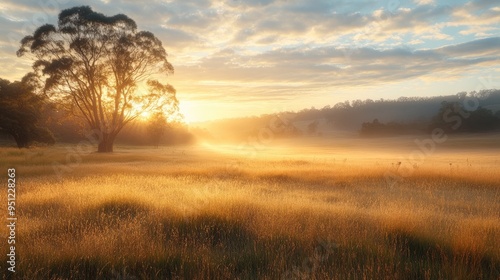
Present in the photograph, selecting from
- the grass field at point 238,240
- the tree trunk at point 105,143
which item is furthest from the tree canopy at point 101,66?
the grass field at point 238,240

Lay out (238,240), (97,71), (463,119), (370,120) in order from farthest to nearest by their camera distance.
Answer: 1. (370,120)
2. (463,119)
3. (97,71)
4. (238,240)

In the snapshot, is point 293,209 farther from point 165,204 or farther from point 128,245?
point 128,245

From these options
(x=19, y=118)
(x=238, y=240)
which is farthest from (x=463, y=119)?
(x=238, y=240)

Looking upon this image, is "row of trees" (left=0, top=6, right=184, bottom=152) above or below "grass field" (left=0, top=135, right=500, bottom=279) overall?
above

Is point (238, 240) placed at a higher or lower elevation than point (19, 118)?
lower

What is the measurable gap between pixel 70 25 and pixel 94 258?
3256 centimetres

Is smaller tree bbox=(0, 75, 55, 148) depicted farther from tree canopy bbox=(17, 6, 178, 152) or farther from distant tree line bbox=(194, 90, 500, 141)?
distant tree line bbox=(194, 90, 500, 141)

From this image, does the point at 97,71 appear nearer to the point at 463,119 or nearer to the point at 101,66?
the point at 101,66

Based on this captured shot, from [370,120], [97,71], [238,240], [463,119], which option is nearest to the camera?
[238,240]

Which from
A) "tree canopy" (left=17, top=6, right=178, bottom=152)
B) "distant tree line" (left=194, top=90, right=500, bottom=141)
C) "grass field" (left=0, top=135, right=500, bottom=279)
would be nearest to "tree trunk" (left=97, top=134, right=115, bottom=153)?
"tree canopy" (left=17, top=6, right=178, bottom=152)

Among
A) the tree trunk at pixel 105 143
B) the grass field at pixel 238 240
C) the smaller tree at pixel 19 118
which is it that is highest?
the smaller tree at pixel 19 118

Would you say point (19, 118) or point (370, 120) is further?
point (370, 120)

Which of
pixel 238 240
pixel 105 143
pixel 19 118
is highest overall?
pixel 19 118

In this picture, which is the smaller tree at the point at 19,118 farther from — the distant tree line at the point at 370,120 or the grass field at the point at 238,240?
the distant tree line at the point at 370,120
